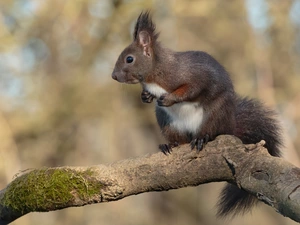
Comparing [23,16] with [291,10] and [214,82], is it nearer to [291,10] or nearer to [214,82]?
[291,10]

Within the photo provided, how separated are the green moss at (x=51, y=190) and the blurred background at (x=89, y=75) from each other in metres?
4.28

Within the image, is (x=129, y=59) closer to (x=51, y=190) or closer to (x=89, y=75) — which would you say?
(x=51, y=190)

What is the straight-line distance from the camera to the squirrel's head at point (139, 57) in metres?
3.70

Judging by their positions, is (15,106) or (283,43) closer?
(15,106)

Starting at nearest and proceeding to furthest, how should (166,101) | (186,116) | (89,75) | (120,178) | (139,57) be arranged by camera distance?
(120,178) → (166,101) → (186,116) → (139,57) → (89,75)

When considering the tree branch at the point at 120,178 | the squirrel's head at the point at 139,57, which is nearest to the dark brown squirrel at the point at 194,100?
the squirrel's head at the point at 139,57

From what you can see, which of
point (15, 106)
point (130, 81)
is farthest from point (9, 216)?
point (15, 106)

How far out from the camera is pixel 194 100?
3.45 m

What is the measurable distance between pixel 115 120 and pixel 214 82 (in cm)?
540

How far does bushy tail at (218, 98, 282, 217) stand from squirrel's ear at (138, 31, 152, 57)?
2.40 feet

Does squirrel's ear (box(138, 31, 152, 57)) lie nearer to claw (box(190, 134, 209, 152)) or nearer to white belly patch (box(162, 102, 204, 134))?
white belly patch (box(162, 102, 204, 134))

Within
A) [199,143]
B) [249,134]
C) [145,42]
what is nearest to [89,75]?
[145,42]

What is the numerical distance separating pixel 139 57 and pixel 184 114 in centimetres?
54

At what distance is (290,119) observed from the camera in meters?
7.94
